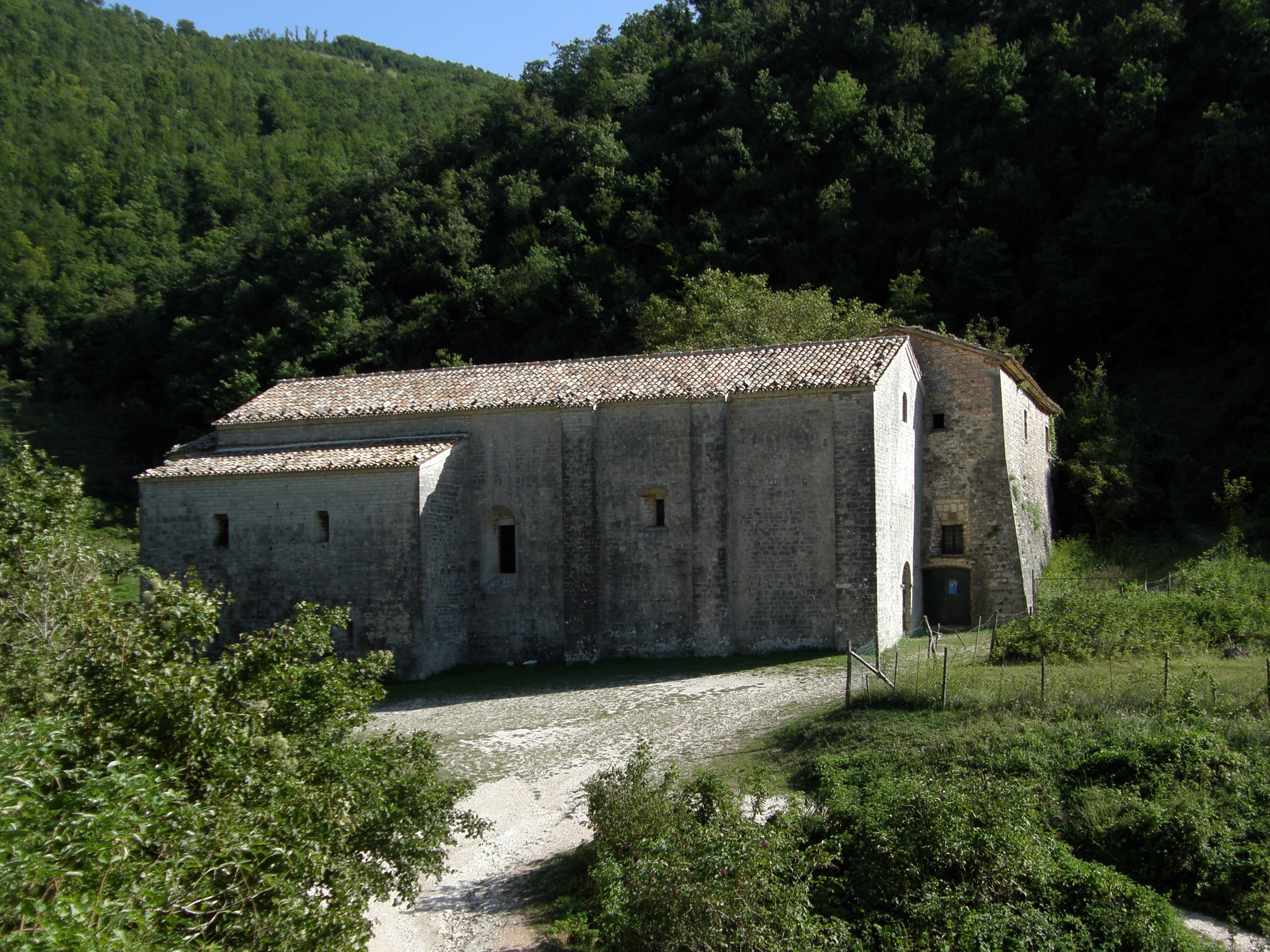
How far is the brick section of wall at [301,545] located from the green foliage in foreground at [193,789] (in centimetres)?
1264

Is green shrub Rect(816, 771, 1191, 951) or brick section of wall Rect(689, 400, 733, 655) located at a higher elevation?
brick section of wall Rect(689, 400, 733, 655)

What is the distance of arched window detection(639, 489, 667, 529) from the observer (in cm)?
2577

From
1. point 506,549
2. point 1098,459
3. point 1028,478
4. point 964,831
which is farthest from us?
point 1098,459

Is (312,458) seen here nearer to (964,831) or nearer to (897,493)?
(897,493)

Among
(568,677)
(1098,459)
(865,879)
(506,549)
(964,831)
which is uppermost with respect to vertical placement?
(1098,459)

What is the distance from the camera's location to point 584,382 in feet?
90.3

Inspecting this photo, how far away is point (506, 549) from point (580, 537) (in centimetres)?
259

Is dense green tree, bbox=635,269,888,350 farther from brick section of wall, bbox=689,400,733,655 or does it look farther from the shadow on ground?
the shadow on ground

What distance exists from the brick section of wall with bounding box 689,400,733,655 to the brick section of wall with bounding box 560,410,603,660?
2.57 meters

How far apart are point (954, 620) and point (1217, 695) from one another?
40.5 feet

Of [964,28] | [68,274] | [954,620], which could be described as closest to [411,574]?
[954,620]

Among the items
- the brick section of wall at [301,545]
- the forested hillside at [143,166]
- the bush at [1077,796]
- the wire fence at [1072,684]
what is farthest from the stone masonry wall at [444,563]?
the forested hillside at [143,166]

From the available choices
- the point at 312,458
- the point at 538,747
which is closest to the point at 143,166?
the point at 312,458

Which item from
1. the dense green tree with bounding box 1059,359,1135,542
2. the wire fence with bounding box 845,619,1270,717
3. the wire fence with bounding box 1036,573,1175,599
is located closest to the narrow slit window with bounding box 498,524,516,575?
the wire fence with bounding box 845,619,1270,717
